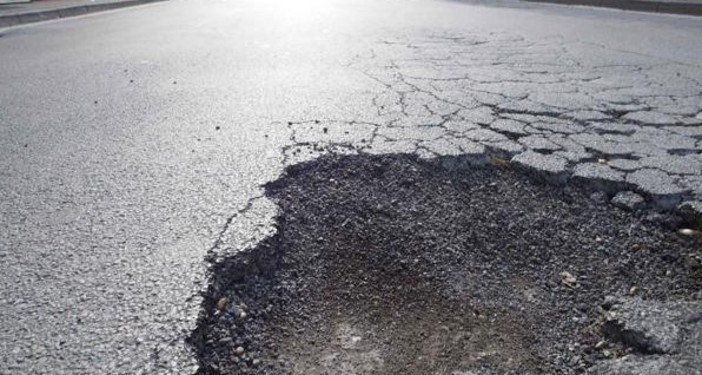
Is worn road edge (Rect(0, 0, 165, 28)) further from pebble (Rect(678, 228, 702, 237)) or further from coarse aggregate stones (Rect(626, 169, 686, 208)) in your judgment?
pebble (Rect(678, 228, 702, 237))

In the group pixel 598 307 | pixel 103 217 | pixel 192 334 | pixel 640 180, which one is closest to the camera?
pixel 192 334

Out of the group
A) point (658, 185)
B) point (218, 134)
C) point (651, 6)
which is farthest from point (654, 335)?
point (651, 6)

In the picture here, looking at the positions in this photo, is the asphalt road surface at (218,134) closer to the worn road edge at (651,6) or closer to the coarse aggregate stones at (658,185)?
the coarse aggregate stones at (658,185)

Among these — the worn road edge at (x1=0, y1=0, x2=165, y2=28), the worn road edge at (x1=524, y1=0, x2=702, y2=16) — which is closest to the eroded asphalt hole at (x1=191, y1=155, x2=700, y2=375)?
the worn road edge at (x1=524, y1=0, x2=702, y2=16)

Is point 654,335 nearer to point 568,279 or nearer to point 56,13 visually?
point 568,279

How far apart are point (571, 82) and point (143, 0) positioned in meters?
12.2

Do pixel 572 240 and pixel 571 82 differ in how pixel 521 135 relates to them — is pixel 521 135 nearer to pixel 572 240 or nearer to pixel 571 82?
pixel 572 240

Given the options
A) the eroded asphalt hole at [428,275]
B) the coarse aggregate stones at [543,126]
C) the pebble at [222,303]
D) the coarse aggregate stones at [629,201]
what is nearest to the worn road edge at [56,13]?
the coarse aggregate stones at [543,126]

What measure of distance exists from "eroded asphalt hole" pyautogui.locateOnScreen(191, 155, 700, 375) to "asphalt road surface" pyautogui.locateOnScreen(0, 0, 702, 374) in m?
0.15

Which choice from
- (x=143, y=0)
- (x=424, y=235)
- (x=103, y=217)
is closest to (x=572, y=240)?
(x=424, y=235)

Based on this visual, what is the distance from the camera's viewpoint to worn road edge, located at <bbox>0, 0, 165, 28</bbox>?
10.1 metres

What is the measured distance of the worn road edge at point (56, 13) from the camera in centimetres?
1012

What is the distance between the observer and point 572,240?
2.69 metres

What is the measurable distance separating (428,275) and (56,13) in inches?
449
